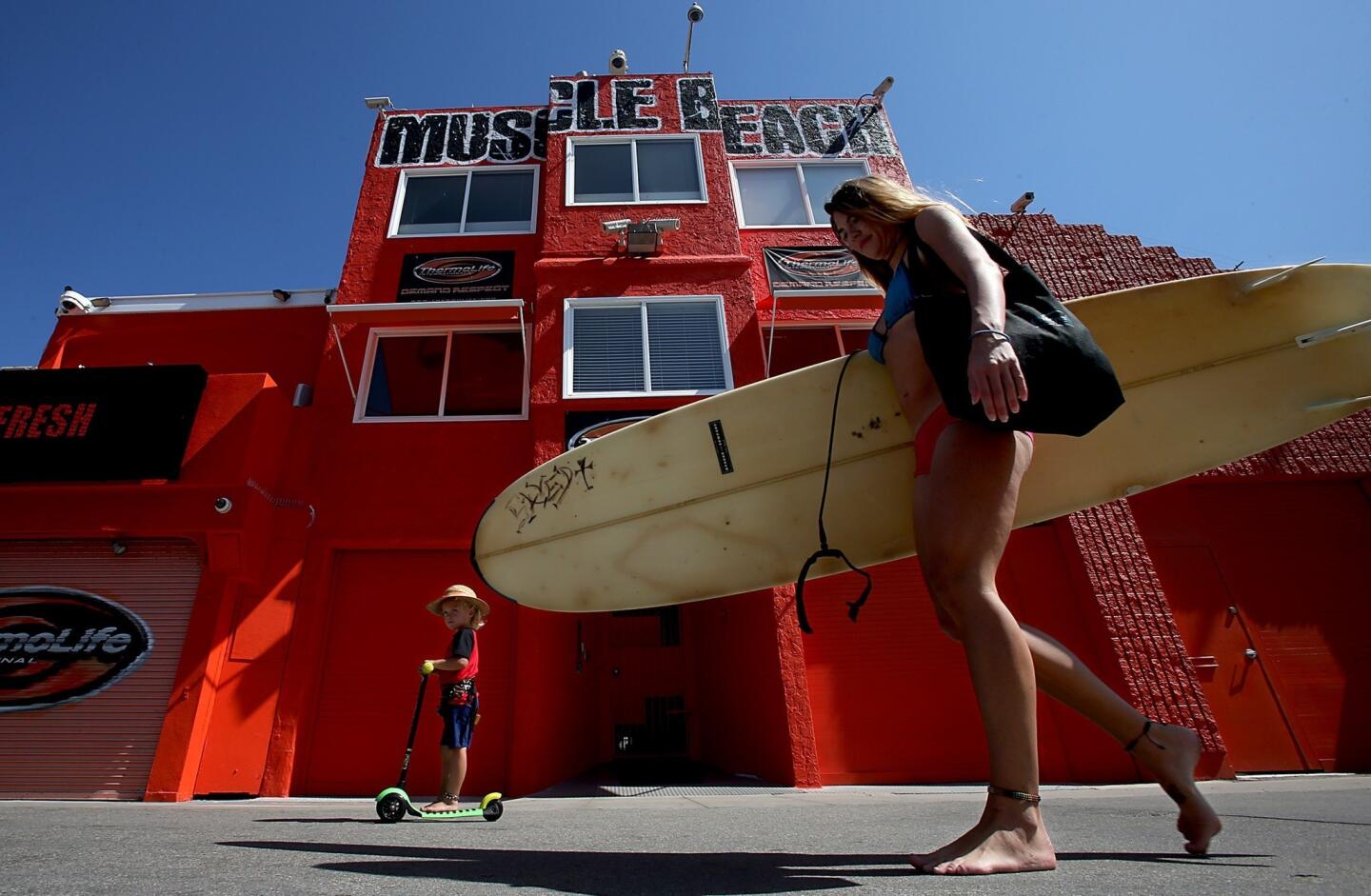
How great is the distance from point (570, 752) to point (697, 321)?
→ 18.0 ft

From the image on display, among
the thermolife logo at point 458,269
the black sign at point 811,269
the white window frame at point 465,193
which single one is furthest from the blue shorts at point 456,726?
the white window frame at point 465,193

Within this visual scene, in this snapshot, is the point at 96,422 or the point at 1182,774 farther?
the point at 96,422

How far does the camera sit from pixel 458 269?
8734mm

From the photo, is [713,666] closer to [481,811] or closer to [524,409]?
[524,409]

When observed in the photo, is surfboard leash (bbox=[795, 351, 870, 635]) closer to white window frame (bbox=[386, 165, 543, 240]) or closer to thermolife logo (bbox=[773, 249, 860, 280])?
thermolife logo (bbox=[773, 249, 860, 280])

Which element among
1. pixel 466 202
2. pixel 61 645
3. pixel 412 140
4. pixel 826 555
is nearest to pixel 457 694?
pixel 826 555

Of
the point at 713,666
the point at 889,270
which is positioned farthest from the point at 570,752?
the point at 889,270

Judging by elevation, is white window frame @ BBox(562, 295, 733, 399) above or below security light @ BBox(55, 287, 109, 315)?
below

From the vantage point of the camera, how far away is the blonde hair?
185 cm

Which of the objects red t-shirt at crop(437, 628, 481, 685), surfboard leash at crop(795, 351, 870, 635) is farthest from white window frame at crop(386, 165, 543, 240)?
surfboard leash at crop(795, 351, 870, 635)

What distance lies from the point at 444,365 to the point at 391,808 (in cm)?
588

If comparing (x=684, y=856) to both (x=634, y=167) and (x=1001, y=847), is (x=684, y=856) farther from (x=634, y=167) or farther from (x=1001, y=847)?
(x=634, y=167)

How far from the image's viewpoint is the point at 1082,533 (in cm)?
686

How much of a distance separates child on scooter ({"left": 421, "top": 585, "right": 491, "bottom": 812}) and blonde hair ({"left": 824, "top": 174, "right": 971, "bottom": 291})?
3.36 m
